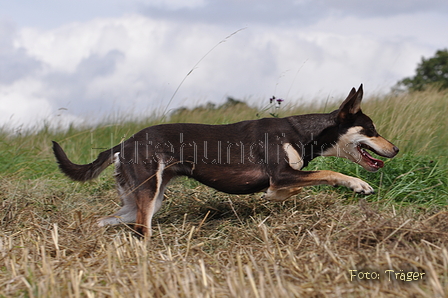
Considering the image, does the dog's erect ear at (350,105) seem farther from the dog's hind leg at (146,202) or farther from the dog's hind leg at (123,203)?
the dog's hind leg at (123,203)

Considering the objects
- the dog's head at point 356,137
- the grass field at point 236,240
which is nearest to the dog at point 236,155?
the dog's head at point 356,137

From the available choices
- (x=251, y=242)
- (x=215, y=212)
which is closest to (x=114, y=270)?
(x=251, y=242)

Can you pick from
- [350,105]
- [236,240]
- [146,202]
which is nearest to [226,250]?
[236,240]

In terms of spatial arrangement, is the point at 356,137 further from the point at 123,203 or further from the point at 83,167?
the point at 83,167

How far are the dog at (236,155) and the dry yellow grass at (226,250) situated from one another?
0.34 metres

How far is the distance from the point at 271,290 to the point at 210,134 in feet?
7.08

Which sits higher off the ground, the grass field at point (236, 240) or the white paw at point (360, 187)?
the white paw at point (360, 187)

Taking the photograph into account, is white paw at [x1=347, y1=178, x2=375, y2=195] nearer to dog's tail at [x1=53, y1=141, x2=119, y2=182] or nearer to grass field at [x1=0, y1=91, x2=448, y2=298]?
grass field at [x1=0, y1=91, x2=448, y2=298]

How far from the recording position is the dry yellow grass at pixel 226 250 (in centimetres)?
277

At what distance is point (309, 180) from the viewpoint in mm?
4242

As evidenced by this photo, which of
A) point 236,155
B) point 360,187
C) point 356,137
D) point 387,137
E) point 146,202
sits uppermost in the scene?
point 356,137

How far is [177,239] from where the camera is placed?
430 centimetres

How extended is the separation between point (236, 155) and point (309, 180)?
0.73 metres

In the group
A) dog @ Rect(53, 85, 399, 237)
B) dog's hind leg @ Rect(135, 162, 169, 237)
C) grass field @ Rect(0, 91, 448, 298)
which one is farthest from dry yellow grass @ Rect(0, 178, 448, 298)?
dog @ Rect(53, 85, 399, 237)
